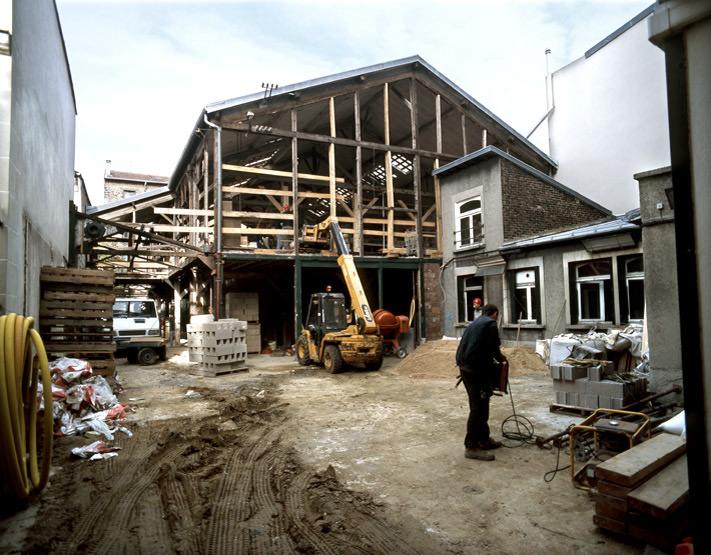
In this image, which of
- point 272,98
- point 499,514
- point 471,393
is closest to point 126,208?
point 272,98

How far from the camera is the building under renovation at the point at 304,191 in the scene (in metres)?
15.3

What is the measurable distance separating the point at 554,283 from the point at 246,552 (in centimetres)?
1176

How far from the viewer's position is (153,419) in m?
7.16

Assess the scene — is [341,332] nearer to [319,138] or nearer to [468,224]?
[468,224]

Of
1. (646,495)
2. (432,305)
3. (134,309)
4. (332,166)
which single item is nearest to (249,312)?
(134,309)

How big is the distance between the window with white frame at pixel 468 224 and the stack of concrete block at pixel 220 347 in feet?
28.0

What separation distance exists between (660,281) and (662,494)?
509 cm

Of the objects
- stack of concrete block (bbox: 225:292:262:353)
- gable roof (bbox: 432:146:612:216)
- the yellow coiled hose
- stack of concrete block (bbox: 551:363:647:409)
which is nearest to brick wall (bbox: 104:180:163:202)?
stack of concrete block (bbox: 225:292:262:353)

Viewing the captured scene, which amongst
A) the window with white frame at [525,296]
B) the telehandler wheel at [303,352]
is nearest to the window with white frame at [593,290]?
the window with white frame at [525,296]

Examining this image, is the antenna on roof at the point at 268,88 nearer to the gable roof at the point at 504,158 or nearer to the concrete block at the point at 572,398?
the gable roof at the point at 504,158

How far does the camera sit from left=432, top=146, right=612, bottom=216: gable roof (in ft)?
48.5

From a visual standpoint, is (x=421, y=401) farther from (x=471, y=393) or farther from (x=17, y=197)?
(x=17, y=197)

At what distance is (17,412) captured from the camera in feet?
11.8

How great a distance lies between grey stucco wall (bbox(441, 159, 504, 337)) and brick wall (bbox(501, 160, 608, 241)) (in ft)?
1.01
